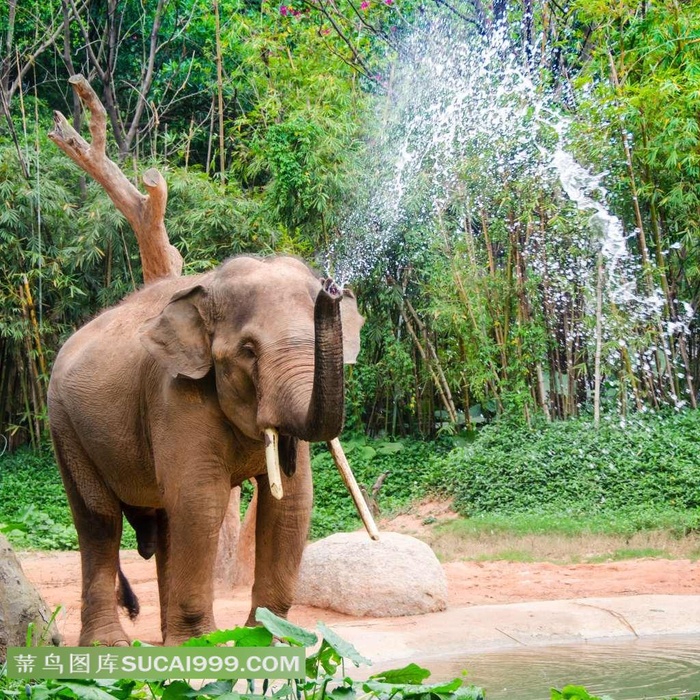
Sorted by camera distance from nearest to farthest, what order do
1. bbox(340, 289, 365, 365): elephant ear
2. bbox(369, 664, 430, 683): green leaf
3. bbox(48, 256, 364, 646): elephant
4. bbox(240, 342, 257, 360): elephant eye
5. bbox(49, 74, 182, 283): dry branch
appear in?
bbox(369, 664, 430, 683): green leaf → bbox(48, 256, 364, 646): elephant → bbox(240, 342, 257, 360): elephant eye → bbox(340, 289, 365, 365): elephant ear → bbox(49, 74, 182, 283): dry branch

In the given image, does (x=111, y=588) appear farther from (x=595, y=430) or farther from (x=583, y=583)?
(x=595, y=430)

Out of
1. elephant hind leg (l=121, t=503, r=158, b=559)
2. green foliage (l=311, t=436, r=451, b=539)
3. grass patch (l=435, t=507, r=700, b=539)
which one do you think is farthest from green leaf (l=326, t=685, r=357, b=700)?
green foliage (l=311, t=436, r=451, b=539)

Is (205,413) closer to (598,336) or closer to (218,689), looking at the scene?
(218,689)

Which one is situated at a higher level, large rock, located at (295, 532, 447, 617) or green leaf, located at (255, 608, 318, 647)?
green leaf, located at (255, 608, 318, 647)

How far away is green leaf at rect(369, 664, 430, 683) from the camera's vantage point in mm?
3047

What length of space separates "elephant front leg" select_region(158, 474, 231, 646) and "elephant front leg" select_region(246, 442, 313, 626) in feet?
0.80

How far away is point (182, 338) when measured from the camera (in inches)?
191

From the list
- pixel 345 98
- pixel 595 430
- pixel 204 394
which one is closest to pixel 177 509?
pixel 204 394

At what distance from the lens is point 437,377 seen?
13578 mm

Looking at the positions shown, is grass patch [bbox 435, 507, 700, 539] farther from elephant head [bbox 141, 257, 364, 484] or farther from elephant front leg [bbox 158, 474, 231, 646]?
elephant front leg [bbox 158, 474, 231, 646]

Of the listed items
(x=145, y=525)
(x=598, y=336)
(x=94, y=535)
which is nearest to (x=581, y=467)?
(x=598, y=336)

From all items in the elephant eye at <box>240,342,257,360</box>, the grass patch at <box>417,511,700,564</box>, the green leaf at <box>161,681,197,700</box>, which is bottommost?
the grass patch at <box>417,511,700,564</box>

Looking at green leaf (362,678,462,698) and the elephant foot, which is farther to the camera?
the elephant foot

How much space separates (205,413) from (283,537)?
639 mm
